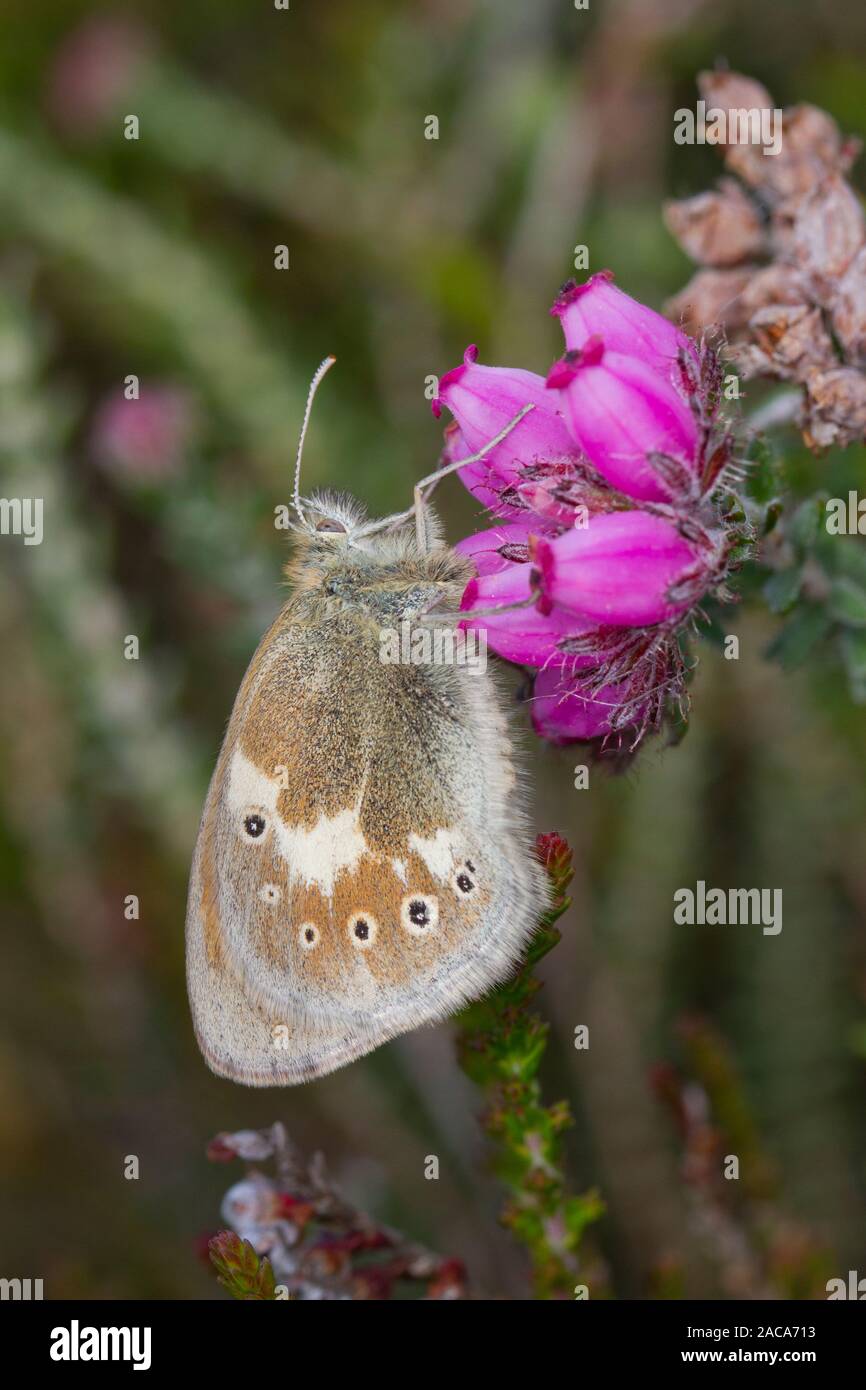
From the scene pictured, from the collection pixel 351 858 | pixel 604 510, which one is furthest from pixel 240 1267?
pixel 604 510

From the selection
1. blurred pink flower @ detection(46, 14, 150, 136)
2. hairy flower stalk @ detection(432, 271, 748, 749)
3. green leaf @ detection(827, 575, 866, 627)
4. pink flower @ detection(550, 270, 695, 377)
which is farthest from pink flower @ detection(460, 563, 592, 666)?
blurred pink flower @ detection(46, 14, 150, 136)

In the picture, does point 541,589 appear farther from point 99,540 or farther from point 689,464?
point 99,540

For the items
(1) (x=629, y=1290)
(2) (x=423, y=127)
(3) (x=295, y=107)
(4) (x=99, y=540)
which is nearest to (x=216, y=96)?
(3) (x=295, y=107)

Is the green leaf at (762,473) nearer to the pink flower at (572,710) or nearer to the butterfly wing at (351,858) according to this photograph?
the pink flower at (572,710)

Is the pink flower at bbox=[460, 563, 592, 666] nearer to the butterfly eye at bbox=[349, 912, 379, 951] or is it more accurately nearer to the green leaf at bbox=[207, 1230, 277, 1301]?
the butterfly eye at bbox=[349, 912, 379, 951]

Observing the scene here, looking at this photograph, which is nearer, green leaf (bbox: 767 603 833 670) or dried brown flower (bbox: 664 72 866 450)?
dried brown flower (bbox: 664 72 866 450)

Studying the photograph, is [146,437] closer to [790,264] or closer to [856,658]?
[790,264]
